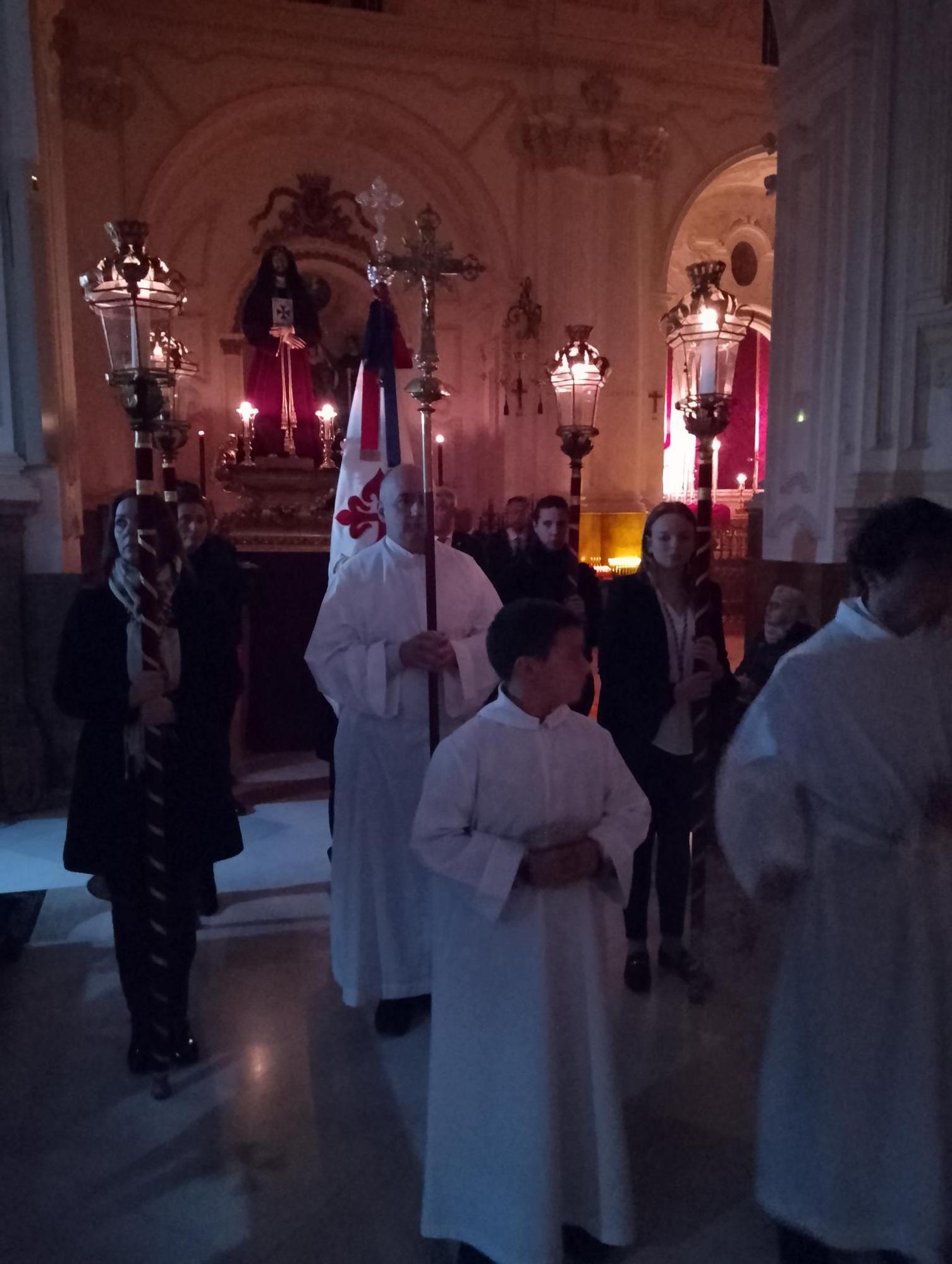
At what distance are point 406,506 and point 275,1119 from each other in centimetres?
201

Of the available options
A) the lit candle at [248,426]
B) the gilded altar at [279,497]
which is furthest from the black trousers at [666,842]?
the lit candle at [248,426]

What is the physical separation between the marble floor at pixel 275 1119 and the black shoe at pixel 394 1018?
0.16ft

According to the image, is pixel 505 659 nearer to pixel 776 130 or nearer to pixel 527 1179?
pixel 527 1179

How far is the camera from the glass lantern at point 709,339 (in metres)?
3.34

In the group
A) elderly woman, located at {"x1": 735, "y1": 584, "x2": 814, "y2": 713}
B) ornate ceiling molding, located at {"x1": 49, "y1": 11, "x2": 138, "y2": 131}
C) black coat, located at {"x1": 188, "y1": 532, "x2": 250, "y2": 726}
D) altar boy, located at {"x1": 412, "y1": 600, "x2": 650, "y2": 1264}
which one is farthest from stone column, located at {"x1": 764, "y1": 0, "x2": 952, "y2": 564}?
ornate ceiling molding, located at {"x1": 49, "y1": 11, "x2": 138, "y2": 131}

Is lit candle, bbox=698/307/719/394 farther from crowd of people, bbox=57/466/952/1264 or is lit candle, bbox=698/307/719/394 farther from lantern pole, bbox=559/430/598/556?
crowd of people, bbox=57/466/952/1264

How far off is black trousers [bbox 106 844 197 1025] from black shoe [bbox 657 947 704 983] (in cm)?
181

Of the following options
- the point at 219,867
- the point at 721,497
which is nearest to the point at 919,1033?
the point at 219,867

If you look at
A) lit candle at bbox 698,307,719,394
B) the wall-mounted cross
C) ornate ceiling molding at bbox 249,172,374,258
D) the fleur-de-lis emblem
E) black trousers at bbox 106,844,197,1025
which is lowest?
black trousers at bbox 106,844,197,1025

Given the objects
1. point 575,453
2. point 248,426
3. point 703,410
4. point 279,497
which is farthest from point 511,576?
point 248,426

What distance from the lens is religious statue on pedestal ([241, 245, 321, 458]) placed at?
9.81 metres

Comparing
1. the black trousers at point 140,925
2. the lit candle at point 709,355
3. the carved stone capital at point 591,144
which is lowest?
the black trousers at point 140,925

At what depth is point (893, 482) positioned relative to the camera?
18.2 ft

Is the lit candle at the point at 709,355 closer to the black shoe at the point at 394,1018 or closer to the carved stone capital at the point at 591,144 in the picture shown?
the black shoe at the point at 394,1018
